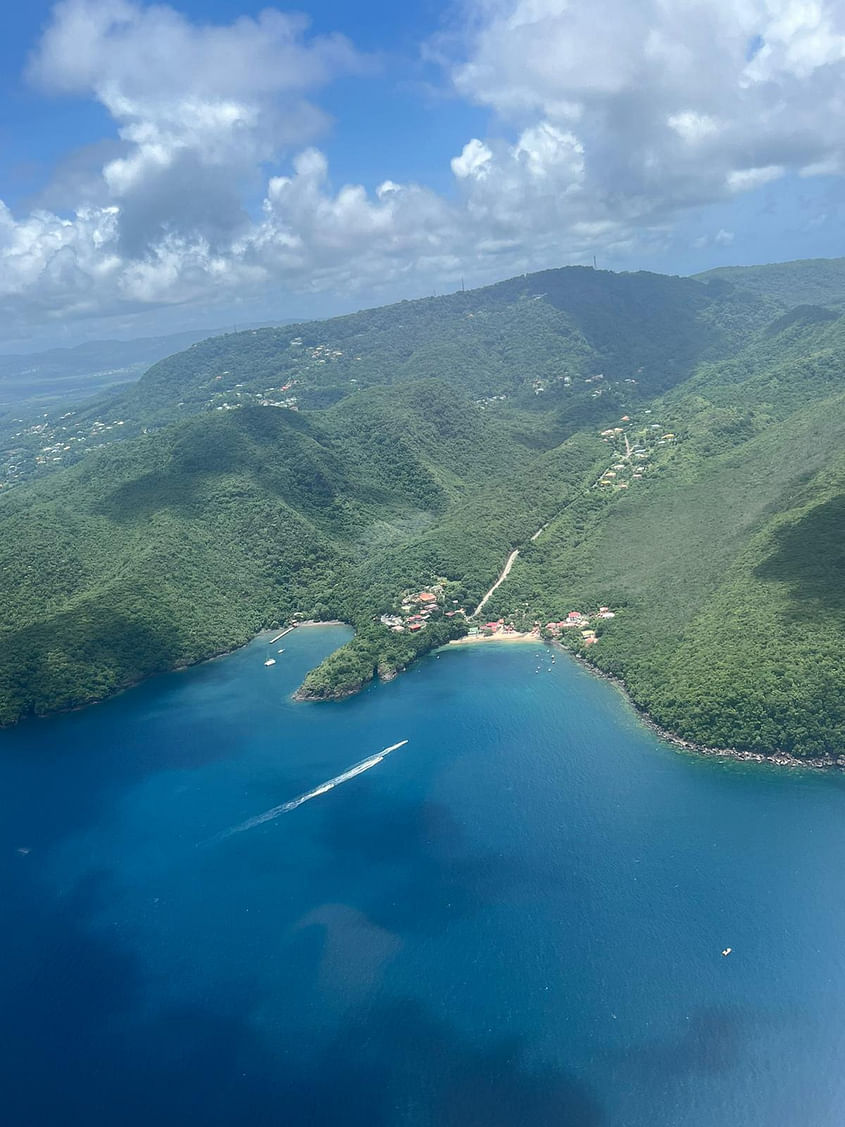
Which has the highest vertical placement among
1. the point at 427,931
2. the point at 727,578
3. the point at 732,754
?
the point at 727,578

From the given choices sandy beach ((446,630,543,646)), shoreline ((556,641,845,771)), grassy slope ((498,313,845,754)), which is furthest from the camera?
sandy beach ((446,630,543,646))

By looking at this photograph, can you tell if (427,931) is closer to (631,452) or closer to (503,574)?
(503,574)

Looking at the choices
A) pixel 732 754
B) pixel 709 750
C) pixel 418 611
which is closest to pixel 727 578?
pixel 709 750

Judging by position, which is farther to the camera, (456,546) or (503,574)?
(456,546)

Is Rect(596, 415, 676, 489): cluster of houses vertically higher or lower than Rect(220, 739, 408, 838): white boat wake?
higher

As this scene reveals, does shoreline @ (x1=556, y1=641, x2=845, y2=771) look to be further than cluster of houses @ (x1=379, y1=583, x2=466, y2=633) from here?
No

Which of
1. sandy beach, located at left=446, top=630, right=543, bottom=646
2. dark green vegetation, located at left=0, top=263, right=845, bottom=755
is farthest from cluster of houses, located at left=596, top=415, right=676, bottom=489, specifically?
sandy beach, located at left=446, top=630, right=543, bottom=646

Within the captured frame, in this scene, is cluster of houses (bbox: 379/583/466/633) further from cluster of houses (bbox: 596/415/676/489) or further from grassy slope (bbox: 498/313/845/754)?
cluster of houses (bbox: 596/415/676/489)
